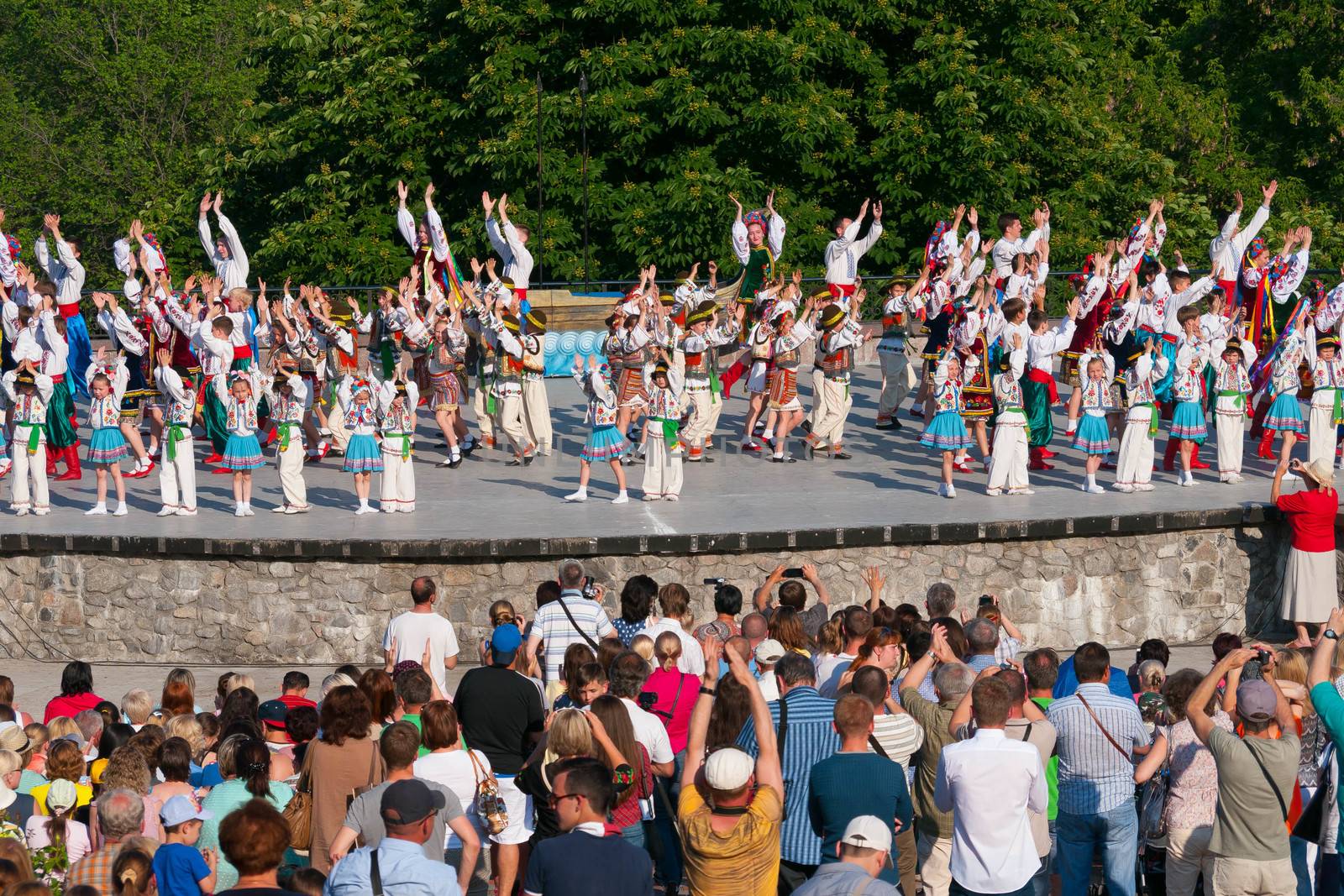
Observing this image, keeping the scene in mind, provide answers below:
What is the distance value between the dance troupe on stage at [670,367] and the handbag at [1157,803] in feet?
25.7

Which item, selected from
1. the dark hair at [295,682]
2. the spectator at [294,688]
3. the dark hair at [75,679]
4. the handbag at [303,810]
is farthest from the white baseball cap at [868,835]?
the dark hair at [75,679]

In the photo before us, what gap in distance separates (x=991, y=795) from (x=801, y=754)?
2.54ft

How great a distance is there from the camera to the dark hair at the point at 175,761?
23.5 feet

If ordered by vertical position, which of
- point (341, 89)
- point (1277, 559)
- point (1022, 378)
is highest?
point (341, 89)

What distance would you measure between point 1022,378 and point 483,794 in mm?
10744

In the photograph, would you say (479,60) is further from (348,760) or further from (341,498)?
(348,760)

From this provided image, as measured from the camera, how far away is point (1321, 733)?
7875 mm

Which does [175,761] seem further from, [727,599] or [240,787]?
[727,599]

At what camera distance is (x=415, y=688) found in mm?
7930

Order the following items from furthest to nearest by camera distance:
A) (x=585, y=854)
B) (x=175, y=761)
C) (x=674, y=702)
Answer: (x=674, y=702) → (x=175, y=761) → (x=585, y=854)

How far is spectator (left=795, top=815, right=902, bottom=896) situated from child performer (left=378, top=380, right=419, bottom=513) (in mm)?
10025

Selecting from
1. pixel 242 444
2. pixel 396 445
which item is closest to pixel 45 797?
pixel 396 445

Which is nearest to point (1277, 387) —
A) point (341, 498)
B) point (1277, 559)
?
point (1277, 559)

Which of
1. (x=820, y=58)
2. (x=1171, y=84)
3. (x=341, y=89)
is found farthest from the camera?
(x=1171, y=84)
